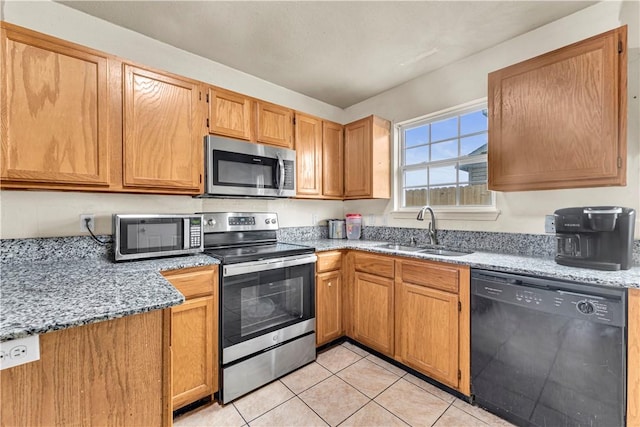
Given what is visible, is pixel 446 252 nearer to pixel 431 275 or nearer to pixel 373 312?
pixel 431 275

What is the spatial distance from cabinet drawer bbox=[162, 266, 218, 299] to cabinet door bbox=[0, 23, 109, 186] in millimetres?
709

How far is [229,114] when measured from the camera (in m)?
2.18

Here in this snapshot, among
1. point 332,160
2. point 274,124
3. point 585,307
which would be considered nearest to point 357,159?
point 332,160

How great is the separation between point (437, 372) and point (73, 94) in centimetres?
283

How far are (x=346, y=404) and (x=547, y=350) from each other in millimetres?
1194

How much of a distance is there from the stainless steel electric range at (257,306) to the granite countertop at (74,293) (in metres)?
0.38

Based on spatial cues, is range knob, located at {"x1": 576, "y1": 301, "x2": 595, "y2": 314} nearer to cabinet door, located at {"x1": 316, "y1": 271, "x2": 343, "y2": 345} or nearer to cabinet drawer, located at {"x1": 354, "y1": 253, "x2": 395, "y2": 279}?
cabinet drawer, located at {"x1": 354, "y1": 253, "x2": 395, "y2": 279}

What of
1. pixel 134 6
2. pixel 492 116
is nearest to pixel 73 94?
pixel 134 6

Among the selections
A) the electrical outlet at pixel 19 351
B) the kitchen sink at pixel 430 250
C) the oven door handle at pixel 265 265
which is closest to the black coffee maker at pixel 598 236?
the kitchen sink at pixel 430 250

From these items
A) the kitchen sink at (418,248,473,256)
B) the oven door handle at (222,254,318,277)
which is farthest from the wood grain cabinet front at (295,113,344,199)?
the kitchen sink at (418,248,473,256)

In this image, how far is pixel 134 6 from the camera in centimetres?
177

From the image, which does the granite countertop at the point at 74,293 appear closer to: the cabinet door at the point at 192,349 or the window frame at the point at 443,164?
the cabinet door at the point at 192,349

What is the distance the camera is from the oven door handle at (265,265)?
1.81 m

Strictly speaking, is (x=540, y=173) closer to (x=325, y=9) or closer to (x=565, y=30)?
(x=565, y=30)
